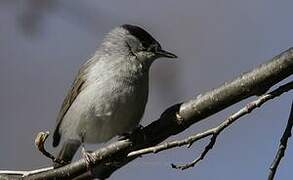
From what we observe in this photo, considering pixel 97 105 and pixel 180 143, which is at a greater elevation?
pixel 180 143

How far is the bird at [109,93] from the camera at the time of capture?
2.84 meters

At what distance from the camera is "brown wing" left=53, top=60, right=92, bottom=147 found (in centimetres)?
313

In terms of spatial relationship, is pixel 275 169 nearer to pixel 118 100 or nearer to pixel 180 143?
pixel 180 143

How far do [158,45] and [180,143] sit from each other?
1.62 m

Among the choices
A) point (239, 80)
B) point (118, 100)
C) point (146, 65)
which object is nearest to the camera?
point (239, 80)

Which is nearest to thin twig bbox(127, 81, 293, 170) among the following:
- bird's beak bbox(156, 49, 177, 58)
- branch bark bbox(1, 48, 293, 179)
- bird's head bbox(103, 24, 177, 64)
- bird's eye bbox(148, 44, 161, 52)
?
branch bark bbox(1, 48, 293, 179)

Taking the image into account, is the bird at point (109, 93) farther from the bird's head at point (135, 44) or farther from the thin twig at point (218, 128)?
the thin twig at point (218, 128)

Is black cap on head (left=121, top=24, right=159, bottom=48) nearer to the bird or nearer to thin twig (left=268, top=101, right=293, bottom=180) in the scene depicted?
the bird

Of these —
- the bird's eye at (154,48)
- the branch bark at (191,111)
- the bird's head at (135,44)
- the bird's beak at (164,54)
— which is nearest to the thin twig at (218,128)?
the branch bark at (191,111)

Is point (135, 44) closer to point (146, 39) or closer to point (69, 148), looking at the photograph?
point (146, 39)

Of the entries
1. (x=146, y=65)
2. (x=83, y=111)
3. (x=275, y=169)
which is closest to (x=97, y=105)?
(x=83, y=111)

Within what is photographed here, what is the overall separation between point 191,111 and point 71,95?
154 centimetres

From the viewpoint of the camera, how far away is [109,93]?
283 cm

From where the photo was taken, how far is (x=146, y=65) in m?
3.04
